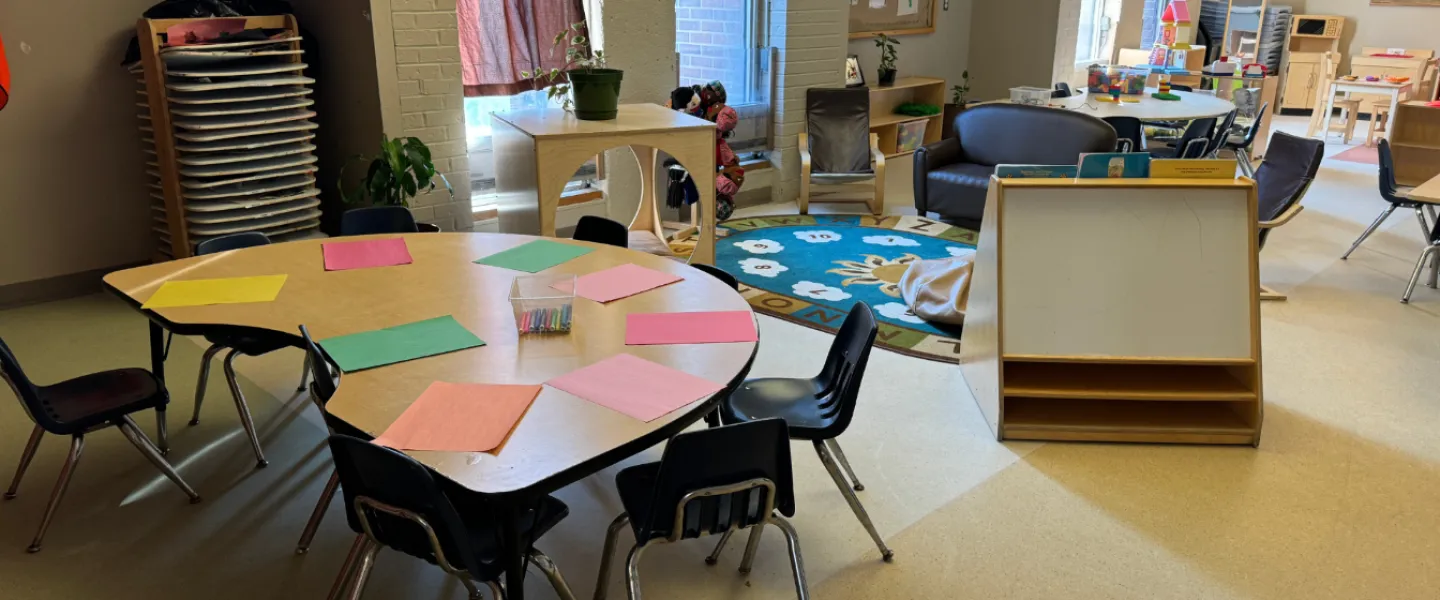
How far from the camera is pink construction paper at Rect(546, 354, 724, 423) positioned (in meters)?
2.30

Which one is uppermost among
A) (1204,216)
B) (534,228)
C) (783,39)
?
(783,39)

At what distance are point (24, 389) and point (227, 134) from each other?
2244 mm

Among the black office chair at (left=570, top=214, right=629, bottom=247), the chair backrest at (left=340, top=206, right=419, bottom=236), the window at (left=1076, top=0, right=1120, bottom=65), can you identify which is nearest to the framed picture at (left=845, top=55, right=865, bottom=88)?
the window at (left=1076, top=0, right=1120, bottom=65)

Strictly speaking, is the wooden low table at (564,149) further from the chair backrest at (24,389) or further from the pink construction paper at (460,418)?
the pink construction paper at (460,418)

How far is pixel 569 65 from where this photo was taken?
5844 mm

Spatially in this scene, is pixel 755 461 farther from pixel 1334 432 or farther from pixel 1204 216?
pixel 1334 432

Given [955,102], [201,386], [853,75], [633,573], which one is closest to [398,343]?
[633,573]

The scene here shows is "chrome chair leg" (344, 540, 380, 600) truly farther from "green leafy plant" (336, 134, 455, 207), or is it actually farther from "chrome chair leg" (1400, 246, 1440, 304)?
"chrome chair leg" (1400, 246, 1440, 304)

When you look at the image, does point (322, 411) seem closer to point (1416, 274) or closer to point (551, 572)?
point (551, 572)

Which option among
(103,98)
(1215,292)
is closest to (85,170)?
(103,98)

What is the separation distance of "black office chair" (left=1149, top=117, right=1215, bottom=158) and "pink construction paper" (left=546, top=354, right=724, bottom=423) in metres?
5.30

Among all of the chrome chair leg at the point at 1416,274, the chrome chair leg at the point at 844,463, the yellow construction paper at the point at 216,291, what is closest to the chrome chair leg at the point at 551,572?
the chrome chair leg at the point at 844,463

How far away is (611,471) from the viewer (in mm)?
3449

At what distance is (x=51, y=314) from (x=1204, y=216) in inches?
202
